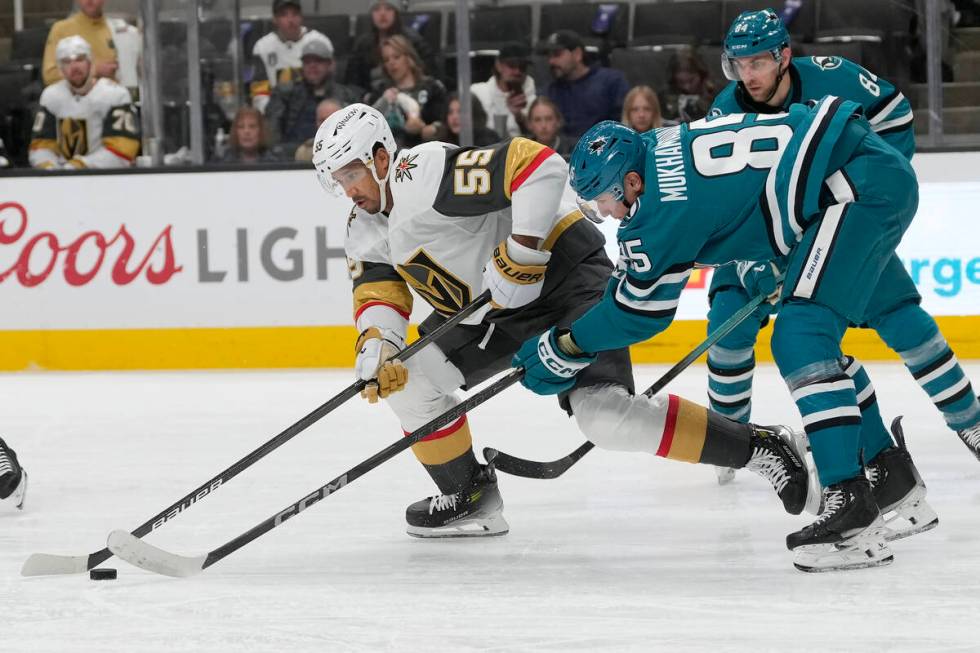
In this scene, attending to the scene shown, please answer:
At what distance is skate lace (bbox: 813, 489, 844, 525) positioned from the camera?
98.7 inches

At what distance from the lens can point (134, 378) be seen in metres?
5.88

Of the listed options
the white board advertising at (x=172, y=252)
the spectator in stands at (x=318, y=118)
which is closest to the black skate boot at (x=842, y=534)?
the white board advertising at (x=172, y=252)

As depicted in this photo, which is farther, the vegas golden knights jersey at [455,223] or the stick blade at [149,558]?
the vegas golden knights jersey at [455,223]

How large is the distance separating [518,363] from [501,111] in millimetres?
3522

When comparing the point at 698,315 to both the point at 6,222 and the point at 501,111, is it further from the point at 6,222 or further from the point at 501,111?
the point at 6,222

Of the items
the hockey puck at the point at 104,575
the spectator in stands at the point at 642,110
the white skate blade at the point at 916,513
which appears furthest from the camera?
the spectator in stands at the point at 642,110

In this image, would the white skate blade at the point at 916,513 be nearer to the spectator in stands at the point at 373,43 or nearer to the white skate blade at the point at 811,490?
the white skate blade at the point at 811,490

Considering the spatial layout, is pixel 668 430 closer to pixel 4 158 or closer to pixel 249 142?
pixel 249 142

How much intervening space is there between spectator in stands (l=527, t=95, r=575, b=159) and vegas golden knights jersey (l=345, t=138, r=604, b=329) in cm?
313

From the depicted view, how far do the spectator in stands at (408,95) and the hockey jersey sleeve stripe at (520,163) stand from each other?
333 cm

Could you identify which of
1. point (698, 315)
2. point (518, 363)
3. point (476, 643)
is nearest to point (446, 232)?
point (518, 363)

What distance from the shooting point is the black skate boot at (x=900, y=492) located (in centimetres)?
276

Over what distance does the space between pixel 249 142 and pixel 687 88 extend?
193cm

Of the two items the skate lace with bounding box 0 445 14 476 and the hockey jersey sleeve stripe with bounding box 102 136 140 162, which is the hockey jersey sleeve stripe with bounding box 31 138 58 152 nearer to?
the hockey jersey sleeve stripe with bounding box 102 136 140 162
